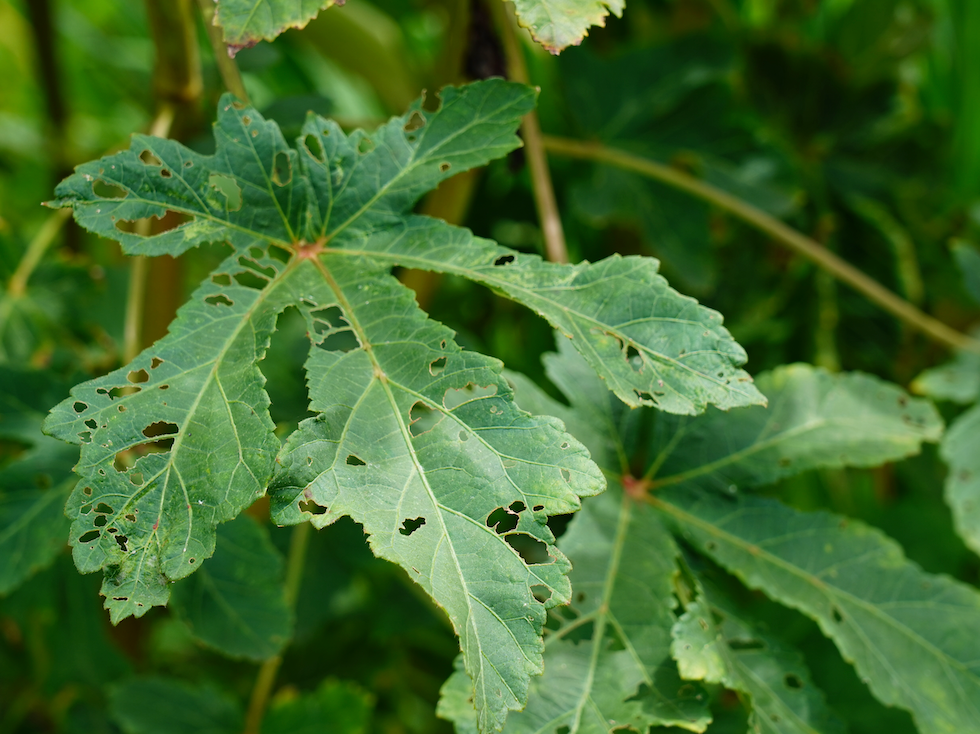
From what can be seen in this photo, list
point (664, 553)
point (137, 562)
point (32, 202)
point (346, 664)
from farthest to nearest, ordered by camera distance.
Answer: point (32, 202)
point (346, 664)
point (664, 553)
point (137, 562)

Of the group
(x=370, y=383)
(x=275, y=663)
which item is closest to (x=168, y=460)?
(x=370, y=383)

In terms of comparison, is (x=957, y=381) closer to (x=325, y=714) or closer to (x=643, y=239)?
(x=643, y=239)

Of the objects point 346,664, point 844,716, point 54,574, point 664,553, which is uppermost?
point 664,553

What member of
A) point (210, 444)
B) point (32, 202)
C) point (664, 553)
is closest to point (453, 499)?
point (210, 444)

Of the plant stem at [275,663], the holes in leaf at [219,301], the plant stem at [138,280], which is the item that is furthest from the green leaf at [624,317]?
the plant stem at [275,663]

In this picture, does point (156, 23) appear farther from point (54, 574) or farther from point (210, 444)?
point (54, 574)
